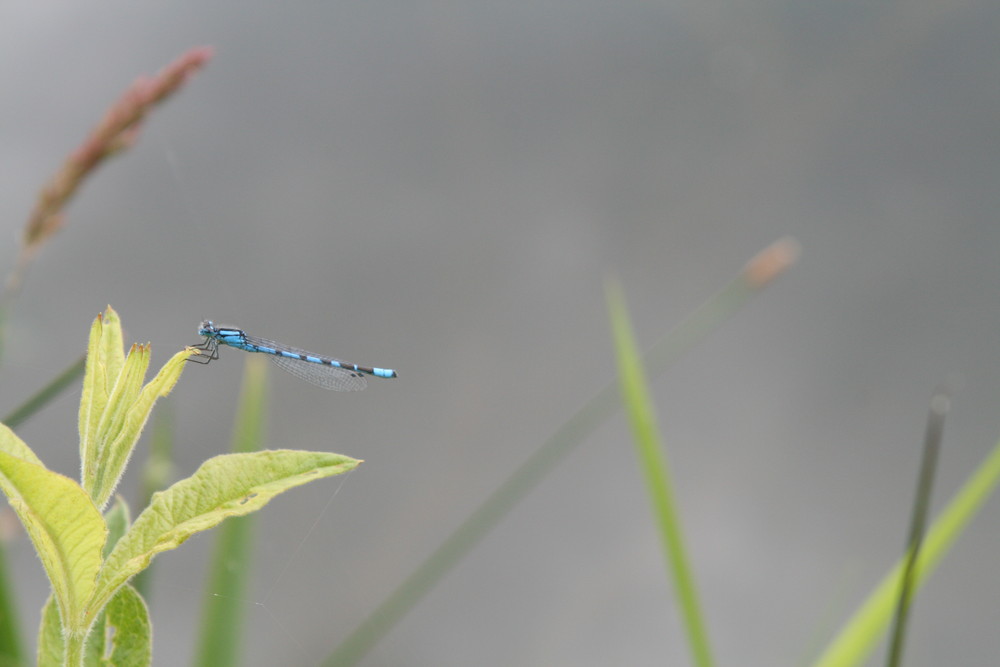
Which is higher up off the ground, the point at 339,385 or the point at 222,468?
the point at 339,385

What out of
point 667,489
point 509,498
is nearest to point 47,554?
point 667,489

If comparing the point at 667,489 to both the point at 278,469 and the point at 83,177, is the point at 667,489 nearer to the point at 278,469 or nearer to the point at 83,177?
the point at 278,469

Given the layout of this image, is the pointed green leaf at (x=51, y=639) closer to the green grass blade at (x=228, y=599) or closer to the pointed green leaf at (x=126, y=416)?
the pointed green leaf at (x=126, y=416)

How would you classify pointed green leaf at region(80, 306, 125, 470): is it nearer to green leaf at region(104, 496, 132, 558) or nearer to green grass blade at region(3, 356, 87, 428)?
green leaf at region(104, 496, 132, 558)

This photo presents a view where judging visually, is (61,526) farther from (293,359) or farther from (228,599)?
(293,359)

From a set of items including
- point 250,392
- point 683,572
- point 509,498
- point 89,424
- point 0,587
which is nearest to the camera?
point 89,424

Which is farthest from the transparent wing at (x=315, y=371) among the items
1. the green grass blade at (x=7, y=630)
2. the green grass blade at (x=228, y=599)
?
the green grass blade at (x=7, y=630)
